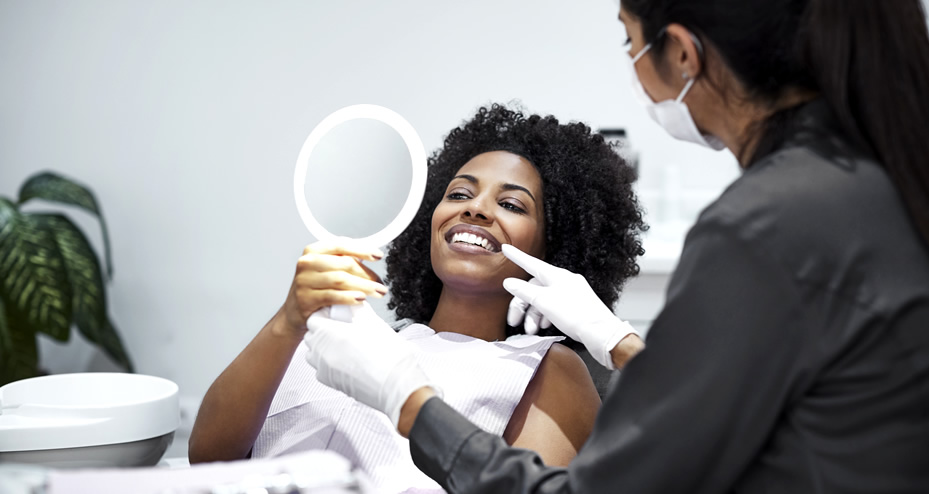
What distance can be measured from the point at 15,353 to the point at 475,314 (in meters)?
1.56

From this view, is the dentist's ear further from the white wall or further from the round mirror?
the white wall

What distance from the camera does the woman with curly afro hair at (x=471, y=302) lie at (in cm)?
134

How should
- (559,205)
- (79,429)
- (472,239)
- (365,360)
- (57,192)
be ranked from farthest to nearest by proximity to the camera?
(57,192)
(559,205)
(472,239)
(79,429)
(365,360)

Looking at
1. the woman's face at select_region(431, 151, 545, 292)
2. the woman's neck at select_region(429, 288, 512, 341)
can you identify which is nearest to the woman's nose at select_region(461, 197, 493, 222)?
the woman's face at select_region(431, 151, 545, 292)

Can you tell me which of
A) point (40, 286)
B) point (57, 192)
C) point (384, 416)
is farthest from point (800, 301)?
point (57, 192)

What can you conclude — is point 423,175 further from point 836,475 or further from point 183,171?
point 183,171

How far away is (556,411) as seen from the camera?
138 cm

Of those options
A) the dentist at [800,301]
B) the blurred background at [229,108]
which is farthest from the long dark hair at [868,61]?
the blurred background at [229,108]

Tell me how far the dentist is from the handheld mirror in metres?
0.48

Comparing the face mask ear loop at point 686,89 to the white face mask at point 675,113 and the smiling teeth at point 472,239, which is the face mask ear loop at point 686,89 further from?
the smiling teeth at point 472,239

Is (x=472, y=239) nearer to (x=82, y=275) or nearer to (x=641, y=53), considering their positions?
(x=641, y=53)

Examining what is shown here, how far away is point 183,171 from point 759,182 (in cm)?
242

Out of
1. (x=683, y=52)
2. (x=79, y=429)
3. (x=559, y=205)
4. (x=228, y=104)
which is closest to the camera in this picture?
(x=683, y=52)

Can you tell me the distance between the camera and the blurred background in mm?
2748
